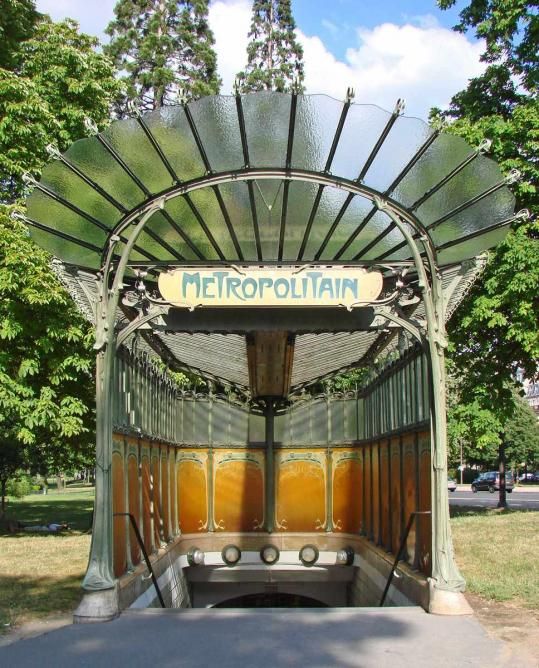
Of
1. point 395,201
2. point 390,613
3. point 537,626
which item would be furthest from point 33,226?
point 537,626

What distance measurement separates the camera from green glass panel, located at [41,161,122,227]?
816 cm


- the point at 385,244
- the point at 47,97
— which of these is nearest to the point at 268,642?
the point at 385,244

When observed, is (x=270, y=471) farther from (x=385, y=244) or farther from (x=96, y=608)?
(x=96, y=608)

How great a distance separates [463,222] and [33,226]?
494 centimetres

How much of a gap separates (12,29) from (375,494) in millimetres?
14575

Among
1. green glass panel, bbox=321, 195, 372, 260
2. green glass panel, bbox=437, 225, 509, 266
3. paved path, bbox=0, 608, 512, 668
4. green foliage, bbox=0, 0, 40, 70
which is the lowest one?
paved path, bbox=0, 608, 512, 668

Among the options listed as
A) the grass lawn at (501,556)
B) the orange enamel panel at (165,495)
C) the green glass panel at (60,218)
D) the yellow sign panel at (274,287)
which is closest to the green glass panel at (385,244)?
the yellow sign panel at (274,287)

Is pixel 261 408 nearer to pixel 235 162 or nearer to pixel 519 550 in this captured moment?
pixel 519 550

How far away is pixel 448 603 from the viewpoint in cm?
753

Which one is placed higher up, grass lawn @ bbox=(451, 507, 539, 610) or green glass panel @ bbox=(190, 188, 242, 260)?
green glass panel @ bbox=(190, 188, 242, 260)

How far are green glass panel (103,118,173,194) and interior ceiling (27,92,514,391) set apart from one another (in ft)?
0.05

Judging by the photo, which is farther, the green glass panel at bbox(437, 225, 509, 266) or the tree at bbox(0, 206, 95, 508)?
the tree at bbox(0, 206, 95, 508)

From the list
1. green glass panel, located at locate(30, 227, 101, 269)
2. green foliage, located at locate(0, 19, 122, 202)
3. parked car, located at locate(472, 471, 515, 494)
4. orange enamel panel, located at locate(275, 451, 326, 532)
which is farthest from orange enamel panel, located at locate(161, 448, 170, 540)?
parked car, located at locate(472, 471, 515, 494)

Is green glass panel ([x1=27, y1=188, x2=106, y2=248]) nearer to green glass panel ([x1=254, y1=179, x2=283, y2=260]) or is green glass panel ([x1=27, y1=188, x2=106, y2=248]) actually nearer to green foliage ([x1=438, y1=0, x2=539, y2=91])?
green glass panel ([x1=254, y1=179, x2=283, y2=260])
